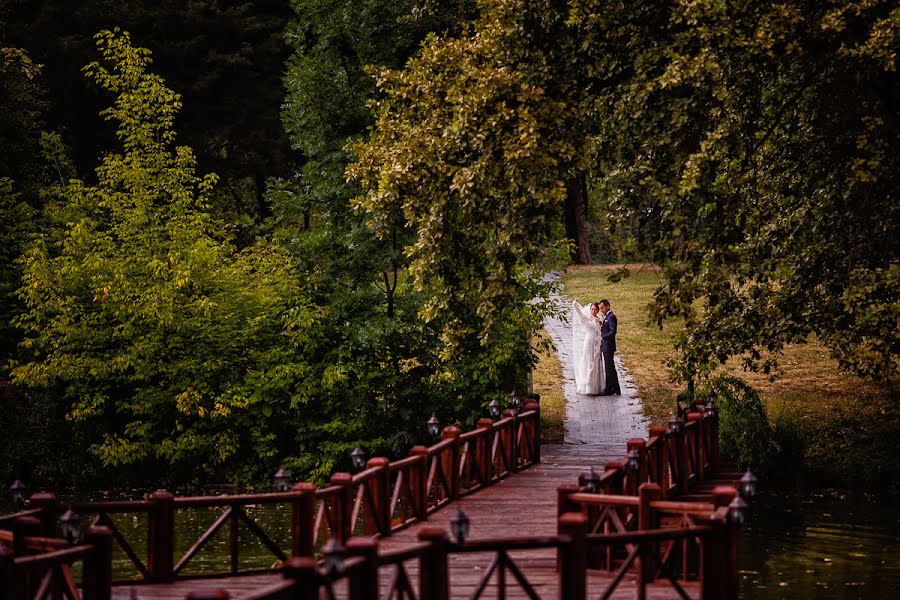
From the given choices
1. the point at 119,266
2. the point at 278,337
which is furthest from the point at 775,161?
the point at 119,266

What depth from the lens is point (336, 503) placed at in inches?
582

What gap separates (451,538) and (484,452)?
466cm

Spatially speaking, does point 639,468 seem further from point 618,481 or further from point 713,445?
point 713,445

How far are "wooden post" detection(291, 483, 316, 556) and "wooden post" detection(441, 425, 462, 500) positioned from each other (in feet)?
13.9

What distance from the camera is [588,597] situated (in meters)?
12.7

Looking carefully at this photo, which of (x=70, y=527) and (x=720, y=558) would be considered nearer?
(x=70, y=527)

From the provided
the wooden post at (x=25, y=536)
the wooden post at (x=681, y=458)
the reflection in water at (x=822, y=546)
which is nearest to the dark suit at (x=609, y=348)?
the reflection in water at (x=822, y=546)

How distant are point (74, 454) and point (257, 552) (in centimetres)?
921

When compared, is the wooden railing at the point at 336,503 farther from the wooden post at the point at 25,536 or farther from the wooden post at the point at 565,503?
the wooden post at the point at 565,503

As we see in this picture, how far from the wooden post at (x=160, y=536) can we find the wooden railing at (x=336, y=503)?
1cm

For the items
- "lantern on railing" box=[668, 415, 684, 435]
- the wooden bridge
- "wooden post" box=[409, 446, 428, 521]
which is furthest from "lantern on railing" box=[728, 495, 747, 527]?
"lantern on railing" box=[668, 415, 684, 435]

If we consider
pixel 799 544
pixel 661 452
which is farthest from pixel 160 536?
pixel 799 544

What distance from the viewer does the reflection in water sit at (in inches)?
751

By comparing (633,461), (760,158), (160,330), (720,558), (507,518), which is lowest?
(507,518)
